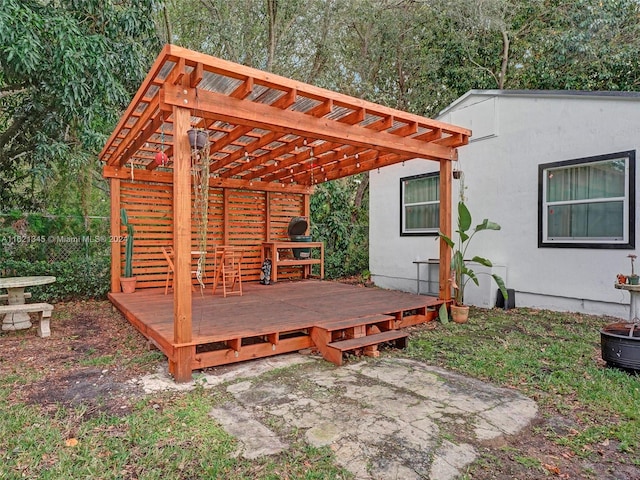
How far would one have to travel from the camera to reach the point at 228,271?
7031 millimetres

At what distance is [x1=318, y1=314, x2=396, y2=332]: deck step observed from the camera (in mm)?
4130

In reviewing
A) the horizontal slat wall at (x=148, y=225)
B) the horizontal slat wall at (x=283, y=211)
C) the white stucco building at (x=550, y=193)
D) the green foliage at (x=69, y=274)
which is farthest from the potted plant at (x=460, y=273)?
the green foliage at (x=69, y=274)

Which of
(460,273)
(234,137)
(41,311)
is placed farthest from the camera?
(460,273)

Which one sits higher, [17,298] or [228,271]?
[228,271]

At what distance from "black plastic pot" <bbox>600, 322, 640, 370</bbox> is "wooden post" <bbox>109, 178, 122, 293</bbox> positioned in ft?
23.1

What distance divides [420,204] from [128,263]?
226 inches

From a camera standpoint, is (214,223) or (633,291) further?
(214,223)

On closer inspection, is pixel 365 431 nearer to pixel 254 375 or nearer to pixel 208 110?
pixel 254 375

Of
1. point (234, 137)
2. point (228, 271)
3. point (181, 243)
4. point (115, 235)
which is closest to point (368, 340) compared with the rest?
point (181, 243)

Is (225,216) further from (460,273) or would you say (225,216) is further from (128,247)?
(460,273)

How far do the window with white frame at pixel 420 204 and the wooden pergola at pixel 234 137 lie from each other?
57.4 inches

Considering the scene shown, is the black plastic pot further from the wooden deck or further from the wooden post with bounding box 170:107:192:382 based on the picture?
the wooden post with bounding box 170:107:192:382

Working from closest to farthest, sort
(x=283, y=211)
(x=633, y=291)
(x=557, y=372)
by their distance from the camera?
(x=557, y=372) → (x=633, y=291) → (x=283, y=211)

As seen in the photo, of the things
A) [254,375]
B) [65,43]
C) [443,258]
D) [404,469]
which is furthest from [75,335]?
[443,258]
